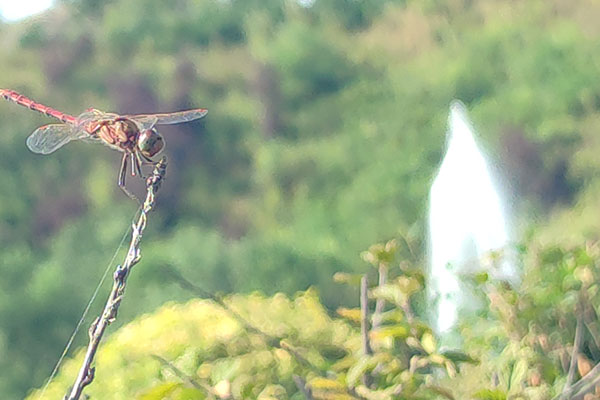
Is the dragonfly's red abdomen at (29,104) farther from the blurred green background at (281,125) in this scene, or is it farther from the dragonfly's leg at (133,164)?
the blurred green background at (281,125)

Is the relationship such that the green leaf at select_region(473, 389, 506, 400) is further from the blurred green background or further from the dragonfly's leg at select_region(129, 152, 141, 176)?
the blurred green background

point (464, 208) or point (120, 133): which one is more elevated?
point (464, 208)

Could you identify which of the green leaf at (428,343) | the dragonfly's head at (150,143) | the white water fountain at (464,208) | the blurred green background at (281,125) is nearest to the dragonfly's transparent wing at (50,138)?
the dragonfly's head at (150,143)

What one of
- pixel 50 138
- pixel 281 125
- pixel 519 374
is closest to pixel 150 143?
pixel 50 138

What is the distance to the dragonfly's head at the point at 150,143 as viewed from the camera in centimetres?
41

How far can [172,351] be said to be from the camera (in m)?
0.88

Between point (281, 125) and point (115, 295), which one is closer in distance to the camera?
point (115, 295)

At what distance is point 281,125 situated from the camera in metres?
3.88

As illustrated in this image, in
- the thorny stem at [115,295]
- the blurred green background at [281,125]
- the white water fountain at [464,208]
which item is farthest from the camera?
the blurred green background at [281,125]

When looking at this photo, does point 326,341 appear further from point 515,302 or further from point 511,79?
point 511,79

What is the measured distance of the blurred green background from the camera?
8.79 ft

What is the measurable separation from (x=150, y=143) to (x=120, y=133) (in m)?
0.02

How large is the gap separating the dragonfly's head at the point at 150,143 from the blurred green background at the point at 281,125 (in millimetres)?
1756

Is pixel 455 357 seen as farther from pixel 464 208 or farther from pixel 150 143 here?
pixel 464 208
